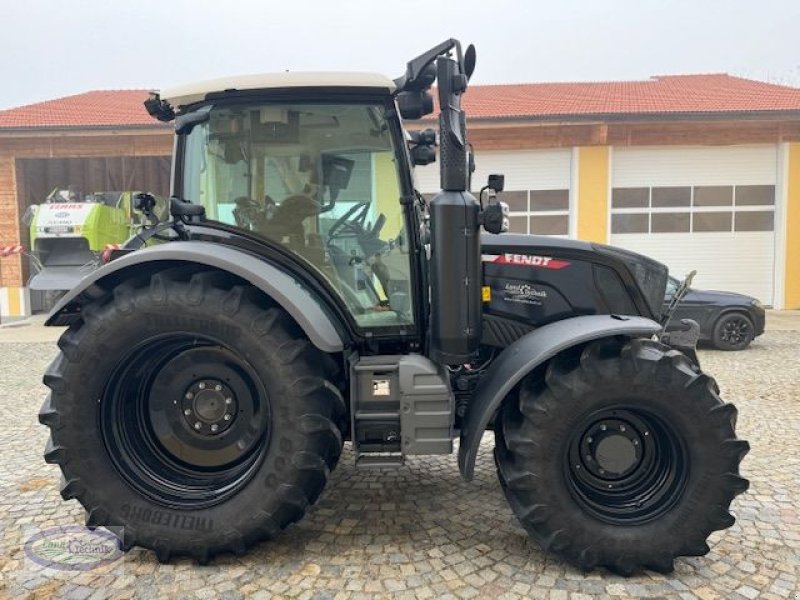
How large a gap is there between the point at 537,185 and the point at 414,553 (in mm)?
11483

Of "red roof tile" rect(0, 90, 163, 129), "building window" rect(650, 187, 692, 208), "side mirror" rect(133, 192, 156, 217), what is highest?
"red roof tile" rect(0, 90, 163, 129)

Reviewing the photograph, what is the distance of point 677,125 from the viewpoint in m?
12.6

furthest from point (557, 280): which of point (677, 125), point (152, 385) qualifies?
point (677, 125)

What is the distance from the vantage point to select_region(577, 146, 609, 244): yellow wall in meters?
12.9

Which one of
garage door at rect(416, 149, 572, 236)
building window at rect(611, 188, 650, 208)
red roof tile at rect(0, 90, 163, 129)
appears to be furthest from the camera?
garage door at rect(416, 149, 572, 236)

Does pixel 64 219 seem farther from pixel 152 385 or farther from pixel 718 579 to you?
pixel 718 579

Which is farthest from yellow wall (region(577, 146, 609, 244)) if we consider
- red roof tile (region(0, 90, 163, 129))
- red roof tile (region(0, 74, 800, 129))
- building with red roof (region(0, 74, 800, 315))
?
red roof tile (region(0, 90, 163, 129))

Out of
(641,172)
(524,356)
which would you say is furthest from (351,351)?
(641,172)

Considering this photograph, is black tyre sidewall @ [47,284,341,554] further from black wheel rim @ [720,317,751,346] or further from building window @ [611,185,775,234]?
building window @ [611,185,775,234]

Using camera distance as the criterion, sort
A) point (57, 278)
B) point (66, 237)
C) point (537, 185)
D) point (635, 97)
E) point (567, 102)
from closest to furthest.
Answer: point (57, 278), point (66, 237), point (537, 185), point (567, 102), point (635, 97)

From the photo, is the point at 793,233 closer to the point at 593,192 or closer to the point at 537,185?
the point at 593,192

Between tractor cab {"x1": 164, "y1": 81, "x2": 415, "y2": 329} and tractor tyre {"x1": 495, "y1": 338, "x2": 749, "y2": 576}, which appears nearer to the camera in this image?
tractor tyre {"x1": 495, "y1": 338, "x2": 749, "y2": 576}

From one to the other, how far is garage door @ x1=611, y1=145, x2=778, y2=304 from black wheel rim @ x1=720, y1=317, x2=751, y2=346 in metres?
4.65

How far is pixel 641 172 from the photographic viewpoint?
12945 mm
